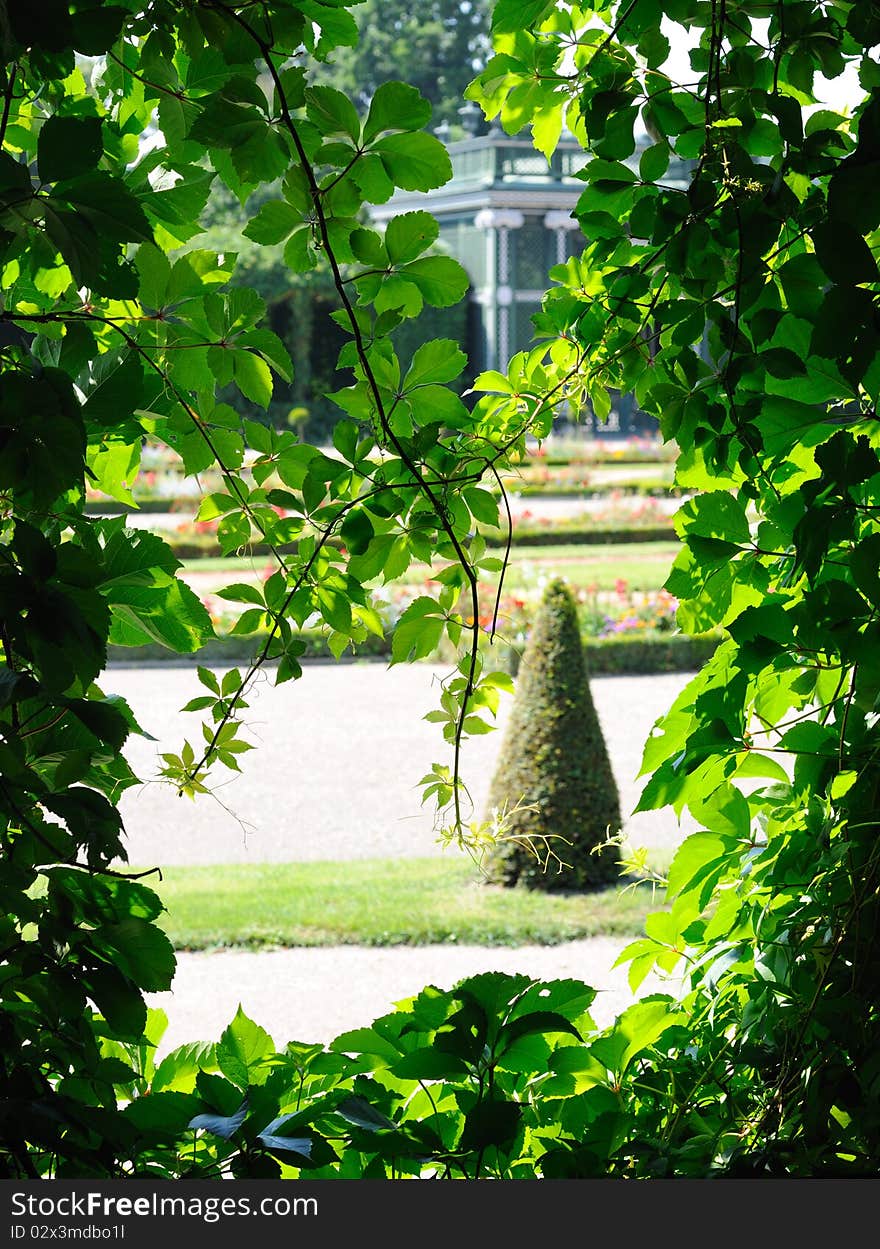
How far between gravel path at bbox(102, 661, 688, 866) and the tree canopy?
12.6ft

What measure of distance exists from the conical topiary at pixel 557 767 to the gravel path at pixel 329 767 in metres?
0.28

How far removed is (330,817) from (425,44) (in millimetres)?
42855

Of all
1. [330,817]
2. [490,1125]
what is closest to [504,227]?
[330,817]

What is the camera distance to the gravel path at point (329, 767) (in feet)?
20.3

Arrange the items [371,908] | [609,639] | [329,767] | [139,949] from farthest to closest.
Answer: [609,639]
[329,767]
[371,908]
[139,949]

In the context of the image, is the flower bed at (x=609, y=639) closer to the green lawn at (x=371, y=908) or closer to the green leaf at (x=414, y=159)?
the green lawn at (x=371, y=908)

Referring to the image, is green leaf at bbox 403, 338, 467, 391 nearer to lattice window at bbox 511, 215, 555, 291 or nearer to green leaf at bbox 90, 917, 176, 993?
green leaf at bbox 90, 917, 176, 993

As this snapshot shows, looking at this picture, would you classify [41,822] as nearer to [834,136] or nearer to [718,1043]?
[718,1043]

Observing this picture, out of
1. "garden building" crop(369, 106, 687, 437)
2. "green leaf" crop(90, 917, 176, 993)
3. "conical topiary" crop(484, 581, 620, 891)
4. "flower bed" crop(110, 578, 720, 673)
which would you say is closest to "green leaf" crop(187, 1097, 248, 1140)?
"green leaf" crop(90, 917, 176, 993)

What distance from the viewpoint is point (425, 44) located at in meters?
43.6

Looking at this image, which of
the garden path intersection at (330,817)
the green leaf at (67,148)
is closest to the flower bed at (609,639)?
the garden path intersection at (330,817)

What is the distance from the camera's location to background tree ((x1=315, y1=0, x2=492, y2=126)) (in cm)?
4338

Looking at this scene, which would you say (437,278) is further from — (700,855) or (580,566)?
(580,566)

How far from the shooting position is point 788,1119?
938 mm
